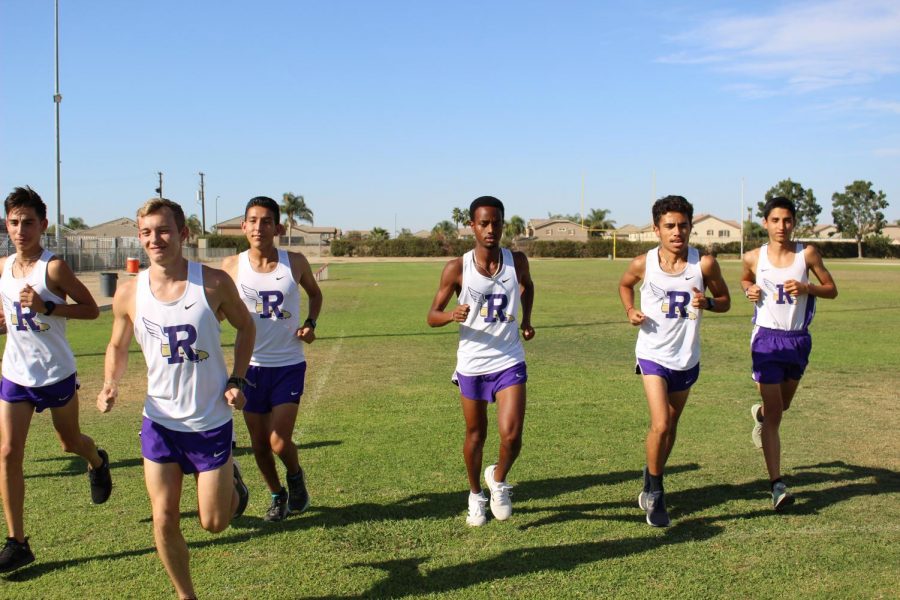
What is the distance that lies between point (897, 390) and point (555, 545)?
7.72 metres

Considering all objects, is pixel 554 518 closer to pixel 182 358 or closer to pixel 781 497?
pixel 781 497

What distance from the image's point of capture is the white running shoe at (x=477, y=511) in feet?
18.2

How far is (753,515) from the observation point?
18.6 ft

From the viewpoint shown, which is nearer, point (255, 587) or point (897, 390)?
point (255, 587)

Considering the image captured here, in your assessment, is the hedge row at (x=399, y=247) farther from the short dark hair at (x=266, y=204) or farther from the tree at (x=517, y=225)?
the short dark hair at (x=266, y=204)

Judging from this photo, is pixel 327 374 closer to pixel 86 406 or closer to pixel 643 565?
pixel 86 406

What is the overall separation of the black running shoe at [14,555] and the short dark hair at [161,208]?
88.0 inches

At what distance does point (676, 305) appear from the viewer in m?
5.79

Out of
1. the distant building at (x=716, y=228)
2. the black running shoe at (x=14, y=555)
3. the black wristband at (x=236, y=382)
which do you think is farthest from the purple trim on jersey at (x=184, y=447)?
the distant building at (x=716, y=228)

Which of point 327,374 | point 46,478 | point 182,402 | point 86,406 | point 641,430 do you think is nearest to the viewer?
point 182,402

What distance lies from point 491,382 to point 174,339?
2.39m

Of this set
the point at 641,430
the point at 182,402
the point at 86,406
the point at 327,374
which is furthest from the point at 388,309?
the point at 182,402

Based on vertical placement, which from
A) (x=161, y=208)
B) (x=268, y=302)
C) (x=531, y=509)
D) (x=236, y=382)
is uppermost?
(x=161, y=208)

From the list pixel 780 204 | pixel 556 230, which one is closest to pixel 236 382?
pixel 780 204
